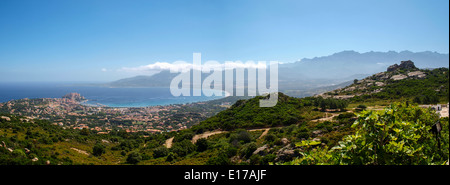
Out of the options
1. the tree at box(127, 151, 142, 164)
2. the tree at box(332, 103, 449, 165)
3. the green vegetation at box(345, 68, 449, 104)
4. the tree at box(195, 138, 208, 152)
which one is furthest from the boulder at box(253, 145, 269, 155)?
the green vegetation at box(345, 68, 449, 104)

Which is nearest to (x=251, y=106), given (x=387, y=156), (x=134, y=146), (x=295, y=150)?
(x=134, y=146)

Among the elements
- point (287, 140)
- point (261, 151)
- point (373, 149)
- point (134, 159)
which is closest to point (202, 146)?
point (134, 159)

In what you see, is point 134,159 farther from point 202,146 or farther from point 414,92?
point 414,92

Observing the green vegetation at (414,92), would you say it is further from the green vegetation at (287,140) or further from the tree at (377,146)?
the tree at (377,146)

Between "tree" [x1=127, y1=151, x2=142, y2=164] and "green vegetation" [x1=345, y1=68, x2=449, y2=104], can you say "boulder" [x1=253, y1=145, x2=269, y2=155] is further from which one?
"green vegetation" [x1=345, y1=68, x2=449, y2=104]

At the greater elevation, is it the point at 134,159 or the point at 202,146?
the point at 202,146

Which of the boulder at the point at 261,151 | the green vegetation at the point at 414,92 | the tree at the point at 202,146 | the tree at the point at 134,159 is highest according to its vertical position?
the green vegetation at the point at 414,92

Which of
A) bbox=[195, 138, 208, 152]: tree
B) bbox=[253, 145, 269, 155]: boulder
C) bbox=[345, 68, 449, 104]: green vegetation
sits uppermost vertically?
bbox=[345, 68, 449, 104]: green vegetation

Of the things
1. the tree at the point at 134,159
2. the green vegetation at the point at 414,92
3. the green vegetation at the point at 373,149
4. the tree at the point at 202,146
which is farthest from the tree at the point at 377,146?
the green vegetation at the point at 414,92

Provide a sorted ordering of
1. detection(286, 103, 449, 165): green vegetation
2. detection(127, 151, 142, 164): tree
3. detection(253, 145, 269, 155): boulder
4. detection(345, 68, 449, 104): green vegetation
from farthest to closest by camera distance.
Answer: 1. detection(345, 68, 449, 104): green vegetation
2. detection(127, 151, 142, 164): tree
3. detection(253, 145, 269, 155): boulder
4. detection(286, 103, 449, 165): green vegetation
